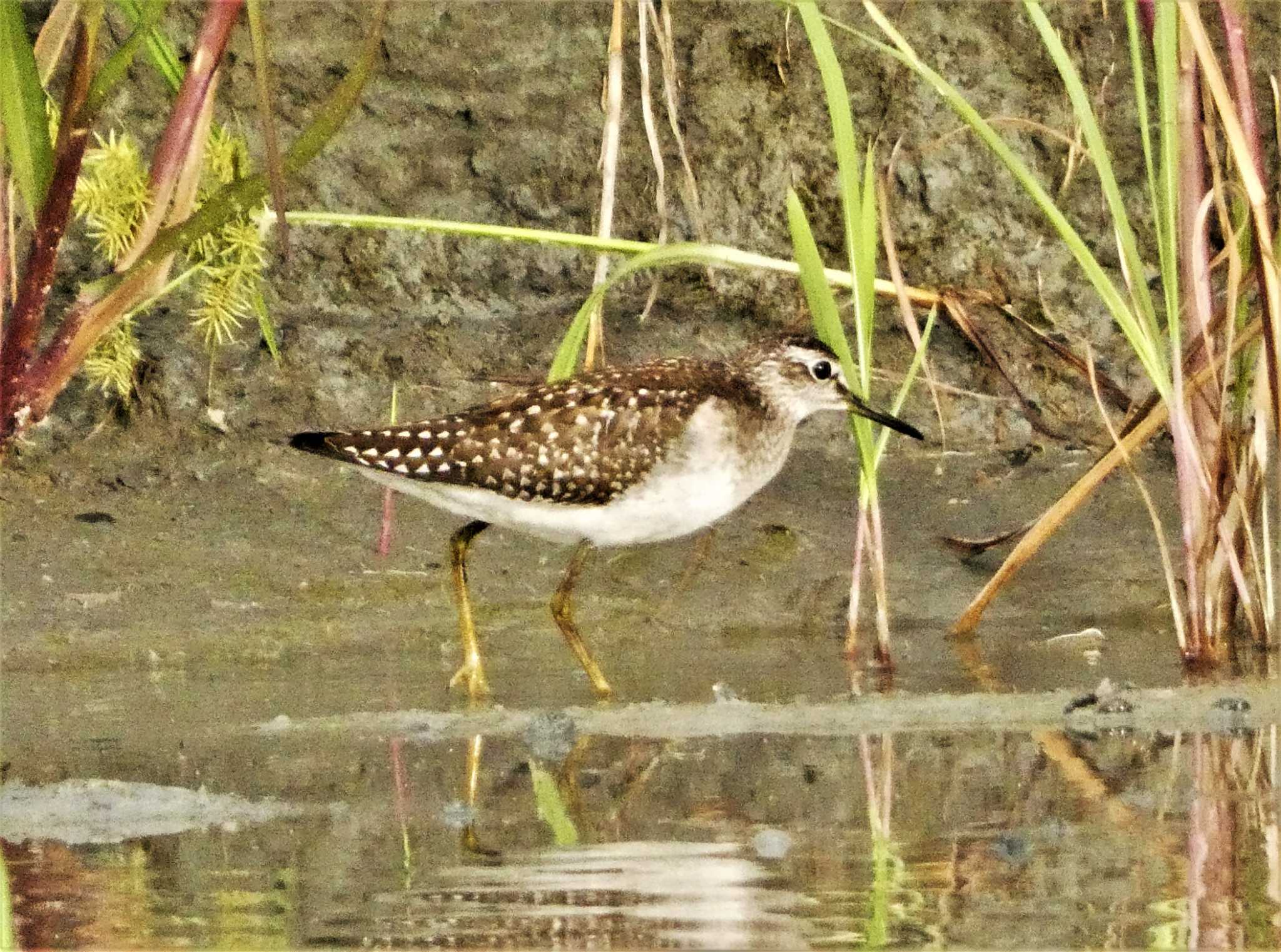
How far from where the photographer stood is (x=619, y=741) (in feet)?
17.3

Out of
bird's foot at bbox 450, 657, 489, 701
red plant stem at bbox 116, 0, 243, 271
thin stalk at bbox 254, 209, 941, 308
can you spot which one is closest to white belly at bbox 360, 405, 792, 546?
bird's foot at bbox 450, 657, 489, 701

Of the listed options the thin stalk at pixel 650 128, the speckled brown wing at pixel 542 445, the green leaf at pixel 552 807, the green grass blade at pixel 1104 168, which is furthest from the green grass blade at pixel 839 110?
the green leaf at pixel 552 807

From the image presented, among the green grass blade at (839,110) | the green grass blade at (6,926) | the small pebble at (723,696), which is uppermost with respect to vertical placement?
the green grass blade at (839,110)

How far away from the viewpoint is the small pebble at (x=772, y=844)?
4078mm

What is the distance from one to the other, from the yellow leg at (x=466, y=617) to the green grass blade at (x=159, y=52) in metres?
1.79

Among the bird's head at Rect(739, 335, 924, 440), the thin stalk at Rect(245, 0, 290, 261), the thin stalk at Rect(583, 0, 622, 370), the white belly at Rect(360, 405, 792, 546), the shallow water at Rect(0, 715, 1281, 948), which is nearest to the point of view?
the shallow water at Rect(0, 715, 1281, 948)

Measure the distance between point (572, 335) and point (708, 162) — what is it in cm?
231

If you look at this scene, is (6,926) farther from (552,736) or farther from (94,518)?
(94,518)

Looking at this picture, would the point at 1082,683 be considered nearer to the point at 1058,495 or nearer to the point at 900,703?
the point at 900,703

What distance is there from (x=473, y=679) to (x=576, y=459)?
0.82 metres

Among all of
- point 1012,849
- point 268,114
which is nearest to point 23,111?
point 268,114

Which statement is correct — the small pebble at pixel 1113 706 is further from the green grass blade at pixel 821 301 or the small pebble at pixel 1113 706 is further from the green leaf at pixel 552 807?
the green leaf at pixel 552 807

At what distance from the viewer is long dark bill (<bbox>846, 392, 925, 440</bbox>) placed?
21.1 ft

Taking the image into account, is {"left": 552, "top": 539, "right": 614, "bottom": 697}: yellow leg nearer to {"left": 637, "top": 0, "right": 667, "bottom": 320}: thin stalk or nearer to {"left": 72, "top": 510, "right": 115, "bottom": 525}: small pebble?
{"left": 637, "top": 0, "right": 667, "bottom": 320}: thin stalk
